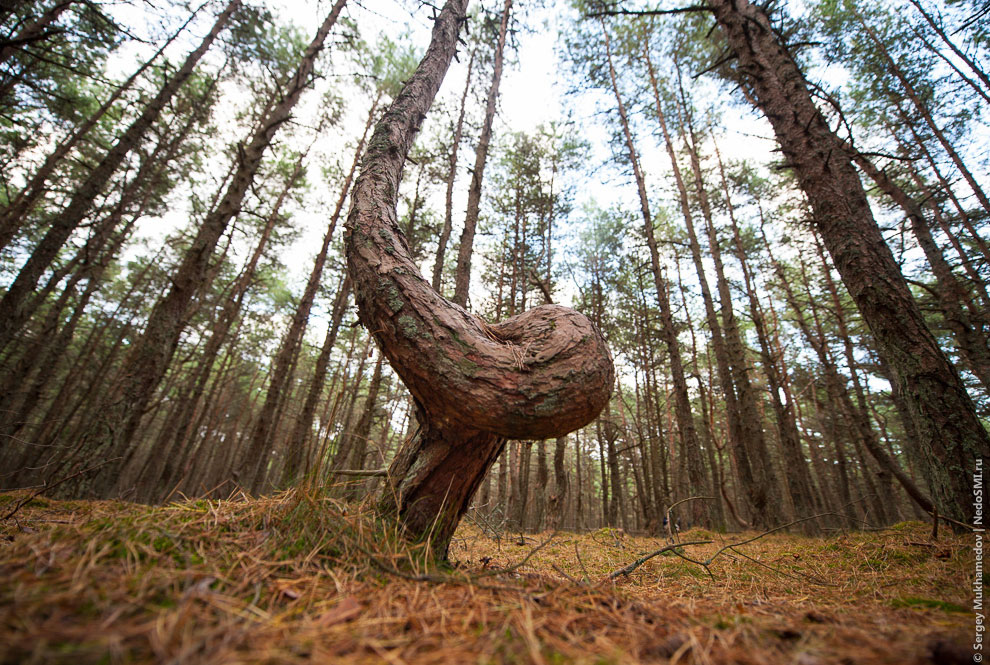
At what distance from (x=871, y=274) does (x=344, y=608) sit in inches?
189

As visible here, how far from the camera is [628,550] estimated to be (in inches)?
186

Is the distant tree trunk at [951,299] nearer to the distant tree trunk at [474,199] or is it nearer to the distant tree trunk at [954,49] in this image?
the distant tree trunk at [954,49]

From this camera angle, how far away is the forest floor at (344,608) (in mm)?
820

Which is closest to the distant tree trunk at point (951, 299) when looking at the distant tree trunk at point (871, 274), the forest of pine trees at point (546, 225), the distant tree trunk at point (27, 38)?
the forest of pine trees at point (546, 225)

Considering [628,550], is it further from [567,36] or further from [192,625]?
[567,36]

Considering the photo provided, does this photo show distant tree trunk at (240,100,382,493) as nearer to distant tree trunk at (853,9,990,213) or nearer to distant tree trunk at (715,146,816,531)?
distant tree trunk at (715,146,816,531)

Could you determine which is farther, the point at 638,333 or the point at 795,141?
the point at 638,333

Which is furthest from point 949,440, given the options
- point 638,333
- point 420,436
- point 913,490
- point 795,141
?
point 638,333

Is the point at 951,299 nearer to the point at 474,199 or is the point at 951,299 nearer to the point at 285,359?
the point at 474,199

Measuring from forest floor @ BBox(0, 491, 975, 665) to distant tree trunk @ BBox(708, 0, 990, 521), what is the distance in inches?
47.2

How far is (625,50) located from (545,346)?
500 inches

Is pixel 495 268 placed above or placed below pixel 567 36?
below

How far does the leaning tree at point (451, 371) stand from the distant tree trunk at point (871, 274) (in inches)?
122

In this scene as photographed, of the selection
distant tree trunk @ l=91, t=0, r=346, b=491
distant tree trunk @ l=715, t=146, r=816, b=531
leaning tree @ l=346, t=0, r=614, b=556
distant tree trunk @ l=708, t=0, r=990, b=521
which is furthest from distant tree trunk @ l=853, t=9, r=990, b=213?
distant tree trunk @ l=91, t=0, r=346, b=491
